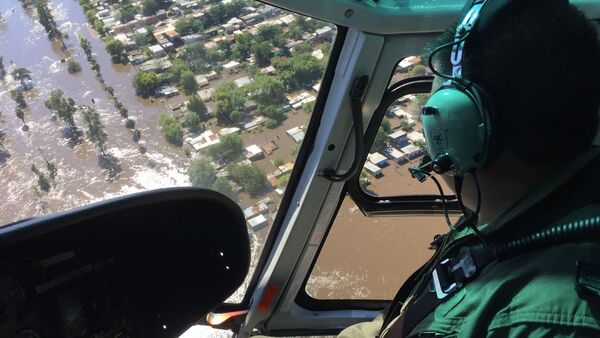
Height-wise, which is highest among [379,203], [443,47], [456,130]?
[443,47]

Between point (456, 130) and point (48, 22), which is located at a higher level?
point (456, 130)

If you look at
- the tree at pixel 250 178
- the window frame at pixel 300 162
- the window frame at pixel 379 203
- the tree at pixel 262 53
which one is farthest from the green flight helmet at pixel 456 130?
the tree at pixel 250 178

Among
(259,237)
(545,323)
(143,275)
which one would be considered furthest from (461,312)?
(259,237)

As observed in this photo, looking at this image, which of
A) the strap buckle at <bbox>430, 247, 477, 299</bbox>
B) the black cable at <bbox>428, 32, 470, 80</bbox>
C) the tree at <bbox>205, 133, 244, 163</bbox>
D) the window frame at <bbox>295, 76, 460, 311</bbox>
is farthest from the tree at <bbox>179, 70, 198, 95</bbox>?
the strap buckle at <bbox>430, 247, 477, 299</bbox>

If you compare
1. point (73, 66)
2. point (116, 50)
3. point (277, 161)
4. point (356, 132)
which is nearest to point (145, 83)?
point (116, 50)

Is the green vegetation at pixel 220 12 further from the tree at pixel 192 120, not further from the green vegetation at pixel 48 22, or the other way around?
the green vegetation at pixel 48 22

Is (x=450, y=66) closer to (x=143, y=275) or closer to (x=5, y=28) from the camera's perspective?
(x=143, y=275)

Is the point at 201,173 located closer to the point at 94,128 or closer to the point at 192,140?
the point at 192,140

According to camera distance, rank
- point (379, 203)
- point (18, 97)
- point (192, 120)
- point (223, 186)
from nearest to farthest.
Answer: point (18, 97) < point (192, 120) < point (223, 186) < point (379, 203)

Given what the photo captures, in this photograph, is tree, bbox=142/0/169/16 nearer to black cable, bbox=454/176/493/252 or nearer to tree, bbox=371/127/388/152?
tree, bbox=371/127/388/152
